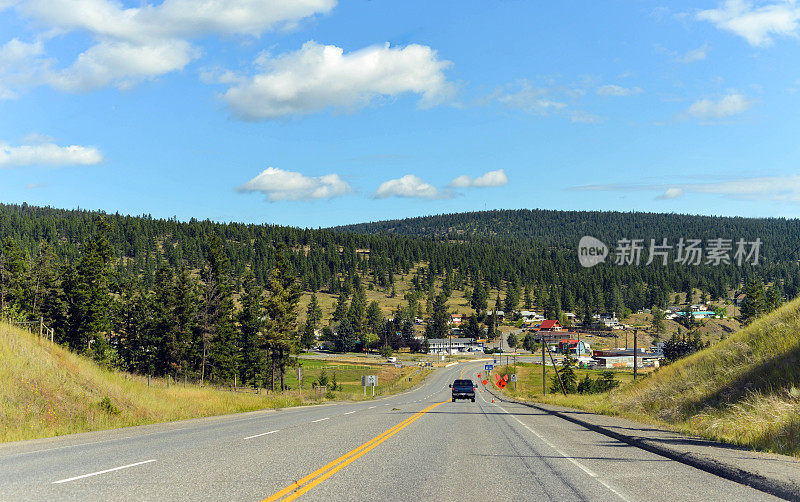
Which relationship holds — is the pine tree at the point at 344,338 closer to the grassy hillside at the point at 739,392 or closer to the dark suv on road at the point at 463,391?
the dark suv on road at the point at 463,391

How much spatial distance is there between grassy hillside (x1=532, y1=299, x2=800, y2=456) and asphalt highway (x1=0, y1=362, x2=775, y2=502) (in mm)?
3290

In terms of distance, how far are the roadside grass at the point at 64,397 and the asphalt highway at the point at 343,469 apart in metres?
2.02

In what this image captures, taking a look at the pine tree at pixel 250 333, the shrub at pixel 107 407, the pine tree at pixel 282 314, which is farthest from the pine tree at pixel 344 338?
the shrub at pixel 107 407

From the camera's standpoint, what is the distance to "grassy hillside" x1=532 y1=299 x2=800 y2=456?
1474 centimetres

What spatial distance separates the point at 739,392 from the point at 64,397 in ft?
79.9

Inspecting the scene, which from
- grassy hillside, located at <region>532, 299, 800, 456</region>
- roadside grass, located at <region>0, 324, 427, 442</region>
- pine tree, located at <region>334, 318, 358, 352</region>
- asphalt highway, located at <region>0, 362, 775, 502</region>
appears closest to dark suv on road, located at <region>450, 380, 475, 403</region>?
grassy hillside, located at <region>532, 299, 800, 456</region>

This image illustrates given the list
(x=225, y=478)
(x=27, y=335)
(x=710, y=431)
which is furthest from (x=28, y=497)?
(x=27, y=335)

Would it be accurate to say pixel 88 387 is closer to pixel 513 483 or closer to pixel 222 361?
pixel 513 483

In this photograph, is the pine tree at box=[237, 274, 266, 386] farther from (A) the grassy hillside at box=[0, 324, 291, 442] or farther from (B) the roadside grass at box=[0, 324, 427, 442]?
(A) the grassy hillside at box=[0, 324, 291, 442]

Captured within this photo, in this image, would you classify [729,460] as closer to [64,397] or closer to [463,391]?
[64,397]

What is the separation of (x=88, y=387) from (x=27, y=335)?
4.70 meters

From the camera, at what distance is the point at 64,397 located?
20.2 metres

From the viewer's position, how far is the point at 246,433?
17.1 meters

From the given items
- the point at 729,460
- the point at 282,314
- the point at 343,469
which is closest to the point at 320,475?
the point at 343,469
